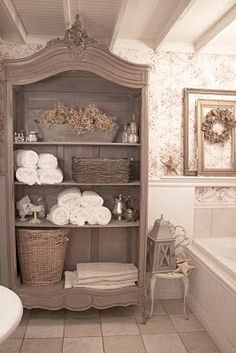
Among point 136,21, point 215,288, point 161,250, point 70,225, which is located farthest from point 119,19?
point 215,288

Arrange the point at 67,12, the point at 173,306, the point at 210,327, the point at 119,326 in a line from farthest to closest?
the point at 173,306 → the point at 119,326 → the point at 210,327 → the point at 67,12

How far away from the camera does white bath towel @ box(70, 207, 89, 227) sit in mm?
2828

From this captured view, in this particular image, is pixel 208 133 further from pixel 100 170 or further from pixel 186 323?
pixel 186 323

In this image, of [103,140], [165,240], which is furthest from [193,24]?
[165,240]

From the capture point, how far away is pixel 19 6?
8.17 feet

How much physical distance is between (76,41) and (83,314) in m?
2.16

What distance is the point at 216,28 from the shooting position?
2.69m

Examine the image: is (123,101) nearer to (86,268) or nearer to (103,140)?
(103,140)

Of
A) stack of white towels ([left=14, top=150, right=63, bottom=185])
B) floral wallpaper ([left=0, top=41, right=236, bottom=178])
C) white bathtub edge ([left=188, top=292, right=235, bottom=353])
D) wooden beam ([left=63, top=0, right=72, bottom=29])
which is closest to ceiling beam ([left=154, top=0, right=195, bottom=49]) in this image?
floral wallpaper ([left=0, top=41, right=236, bottom=178])

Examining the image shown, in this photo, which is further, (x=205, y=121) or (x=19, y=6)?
(x=205, y=121)

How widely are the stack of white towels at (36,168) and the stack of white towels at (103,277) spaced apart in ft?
2.52

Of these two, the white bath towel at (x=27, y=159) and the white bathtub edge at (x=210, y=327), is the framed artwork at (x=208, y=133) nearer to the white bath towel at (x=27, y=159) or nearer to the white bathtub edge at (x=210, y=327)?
the white bathtub edge at (x=210, y=327)

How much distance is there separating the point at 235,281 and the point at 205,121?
57.7 inches

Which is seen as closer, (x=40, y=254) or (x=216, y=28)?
(x=216, y=28)
